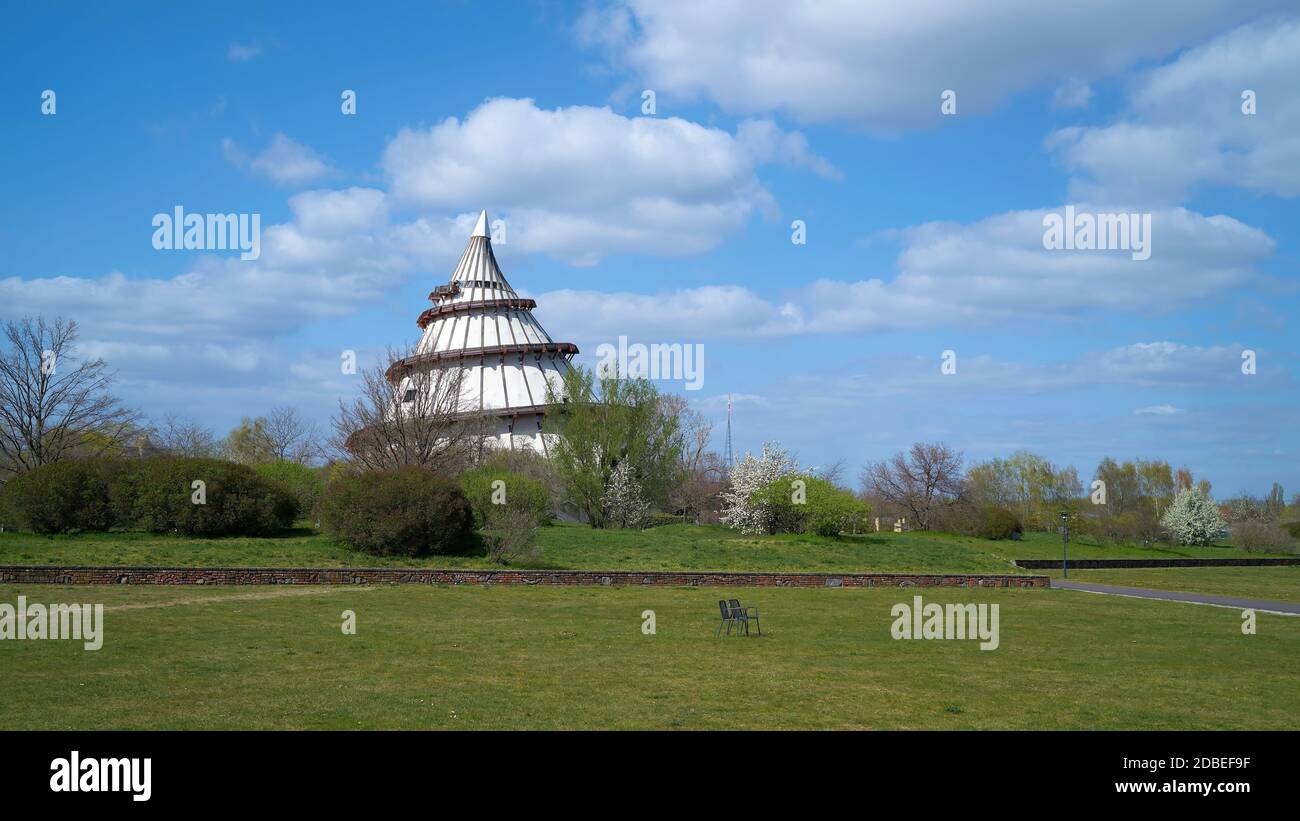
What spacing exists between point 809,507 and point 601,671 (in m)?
31.6

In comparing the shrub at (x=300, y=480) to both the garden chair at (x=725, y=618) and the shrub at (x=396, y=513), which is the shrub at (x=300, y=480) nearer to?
the shrub at (x=396, y=513)

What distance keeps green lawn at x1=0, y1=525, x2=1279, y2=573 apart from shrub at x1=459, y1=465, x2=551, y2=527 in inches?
58.2

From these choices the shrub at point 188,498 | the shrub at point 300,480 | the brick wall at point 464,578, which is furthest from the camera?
the shrub at point 300,480

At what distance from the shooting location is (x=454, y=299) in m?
77.8

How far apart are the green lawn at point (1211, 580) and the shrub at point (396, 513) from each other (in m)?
23.4

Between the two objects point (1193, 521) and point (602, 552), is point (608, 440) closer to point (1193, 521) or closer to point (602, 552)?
point (602, 552)

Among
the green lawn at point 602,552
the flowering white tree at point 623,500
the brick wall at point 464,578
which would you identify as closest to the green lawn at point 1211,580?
the green lawn at point 602,552

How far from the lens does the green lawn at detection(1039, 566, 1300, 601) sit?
32.5m

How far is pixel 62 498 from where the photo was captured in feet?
99.5

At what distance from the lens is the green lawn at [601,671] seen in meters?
9.94

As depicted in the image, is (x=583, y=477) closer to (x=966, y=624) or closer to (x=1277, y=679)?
(x=966, y=624)

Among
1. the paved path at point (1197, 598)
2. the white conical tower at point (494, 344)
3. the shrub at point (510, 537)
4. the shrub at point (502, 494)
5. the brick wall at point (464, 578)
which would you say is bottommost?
the paved path at point (1197, 598)
